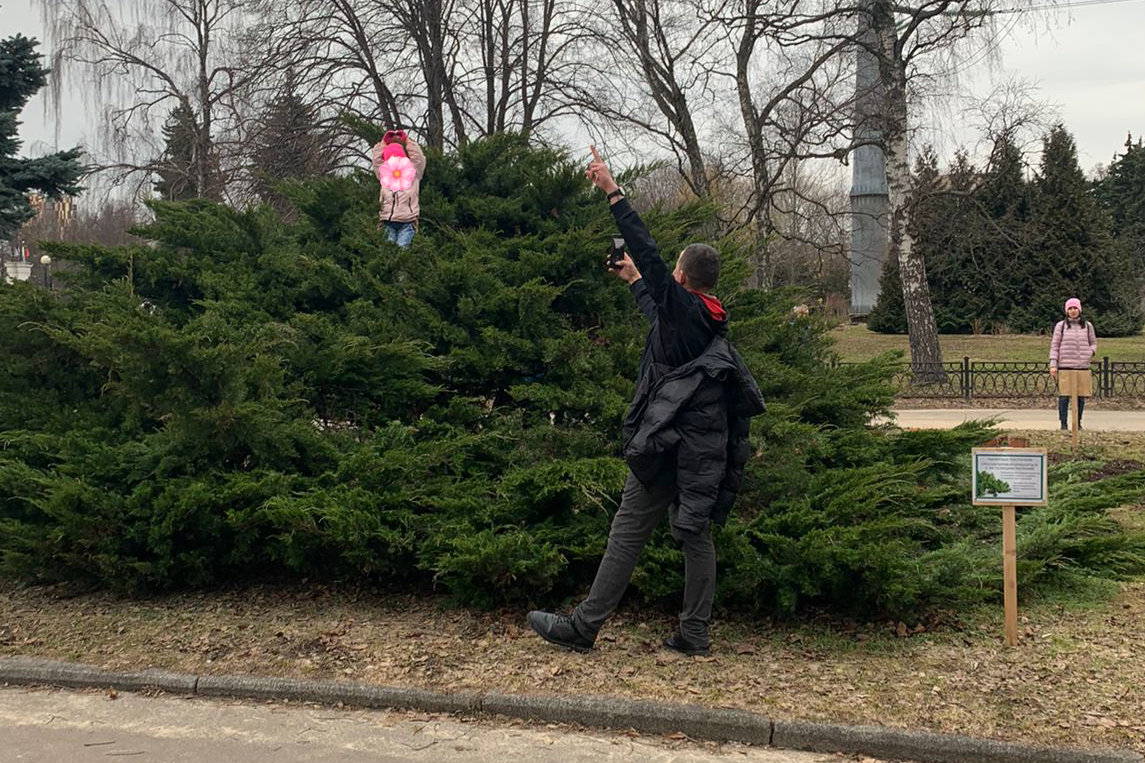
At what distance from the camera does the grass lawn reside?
2456 cm

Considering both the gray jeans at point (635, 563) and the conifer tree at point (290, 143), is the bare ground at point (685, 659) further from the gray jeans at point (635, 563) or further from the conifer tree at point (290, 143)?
the conifer tree at point (290, 143)

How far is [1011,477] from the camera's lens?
15.4 ft

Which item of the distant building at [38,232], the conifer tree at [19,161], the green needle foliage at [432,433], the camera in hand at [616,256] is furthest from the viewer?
the distant building at [38,232]

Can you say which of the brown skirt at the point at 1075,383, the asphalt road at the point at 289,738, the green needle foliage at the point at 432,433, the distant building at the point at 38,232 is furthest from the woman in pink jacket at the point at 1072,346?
the distant building at the point at 38,232

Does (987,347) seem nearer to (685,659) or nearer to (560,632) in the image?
(685,659)

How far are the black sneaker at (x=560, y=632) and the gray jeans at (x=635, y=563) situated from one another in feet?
0.16

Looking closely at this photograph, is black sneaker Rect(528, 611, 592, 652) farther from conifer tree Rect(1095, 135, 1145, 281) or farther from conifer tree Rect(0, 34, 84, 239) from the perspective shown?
conifer tree Rect(1095, 135, 1145, 281)

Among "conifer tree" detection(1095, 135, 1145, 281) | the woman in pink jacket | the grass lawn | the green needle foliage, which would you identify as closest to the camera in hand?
the green needle foliage

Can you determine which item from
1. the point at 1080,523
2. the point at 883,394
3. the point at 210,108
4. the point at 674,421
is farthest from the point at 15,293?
the point at 210,108

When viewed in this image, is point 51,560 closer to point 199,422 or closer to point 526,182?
point 199,422

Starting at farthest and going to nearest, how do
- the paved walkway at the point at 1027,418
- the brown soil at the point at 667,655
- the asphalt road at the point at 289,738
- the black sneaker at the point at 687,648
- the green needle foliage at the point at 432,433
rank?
the paved walkway at the point at 1027,418, the green needle foliage at the point at 432,433, the black sneaker at the point at 687,648, the brown soil at the point at 667,655, the asphalt road at the point at 289,738

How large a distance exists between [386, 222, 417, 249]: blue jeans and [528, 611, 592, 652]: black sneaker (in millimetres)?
3925

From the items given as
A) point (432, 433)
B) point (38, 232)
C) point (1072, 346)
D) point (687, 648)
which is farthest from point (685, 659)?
point (38, 232)

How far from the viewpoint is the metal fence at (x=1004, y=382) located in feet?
59.0
